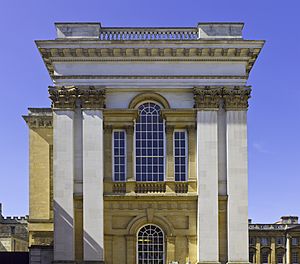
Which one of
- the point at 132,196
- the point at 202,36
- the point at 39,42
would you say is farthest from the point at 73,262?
the point at 202,36

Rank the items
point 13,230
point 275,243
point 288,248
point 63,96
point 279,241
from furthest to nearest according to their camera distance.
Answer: point 279,241 < point 275,243 < point 288,248 < point 13,230 < point 63,96

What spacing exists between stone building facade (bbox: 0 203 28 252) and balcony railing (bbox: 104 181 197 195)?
32.8 metres

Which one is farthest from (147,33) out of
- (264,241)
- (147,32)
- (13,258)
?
(264,241)

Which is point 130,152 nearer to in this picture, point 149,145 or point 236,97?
point 149,145

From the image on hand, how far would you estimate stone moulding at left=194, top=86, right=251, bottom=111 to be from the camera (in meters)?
29.4

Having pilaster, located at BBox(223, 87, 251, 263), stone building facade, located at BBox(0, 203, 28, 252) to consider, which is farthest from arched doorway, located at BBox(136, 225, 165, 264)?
stone building facade, located at BBox(0, 203, 28, 252)

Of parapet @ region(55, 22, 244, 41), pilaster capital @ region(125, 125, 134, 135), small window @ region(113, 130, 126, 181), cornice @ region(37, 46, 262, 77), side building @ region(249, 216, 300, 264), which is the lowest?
side building @ region(249, 216, 300, 264)

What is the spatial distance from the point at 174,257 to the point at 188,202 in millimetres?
2515

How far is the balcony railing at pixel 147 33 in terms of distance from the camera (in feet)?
99.1

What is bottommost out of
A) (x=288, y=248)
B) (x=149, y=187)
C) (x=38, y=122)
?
(x=288, y=248)

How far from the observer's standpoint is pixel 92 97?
96.4 feet

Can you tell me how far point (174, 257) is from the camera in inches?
1139

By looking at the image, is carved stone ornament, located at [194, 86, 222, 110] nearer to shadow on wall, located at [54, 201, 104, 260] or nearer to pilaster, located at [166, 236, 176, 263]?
pilaster, located at [166, 236, 176, 263]

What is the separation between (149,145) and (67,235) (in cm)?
544
